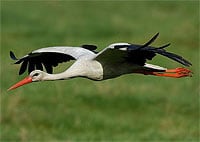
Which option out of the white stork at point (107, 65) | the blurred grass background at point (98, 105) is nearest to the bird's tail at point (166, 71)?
the white stork at point (107, 65)

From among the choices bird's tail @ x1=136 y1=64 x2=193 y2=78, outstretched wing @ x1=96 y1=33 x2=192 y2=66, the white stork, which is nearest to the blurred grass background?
bird's tail @ x1=136 y1=64 x2=193 y2=78

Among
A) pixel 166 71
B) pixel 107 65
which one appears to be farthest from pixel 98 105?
pixel 107 65

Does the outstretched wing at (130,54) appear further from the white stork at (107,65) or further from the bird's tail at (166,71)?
the bird's tail at (166,71)

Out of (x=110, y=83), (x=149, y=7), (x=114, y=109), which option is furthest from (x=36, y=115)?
(x=149, y=7)

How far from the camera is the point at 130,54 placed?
679 centimetres

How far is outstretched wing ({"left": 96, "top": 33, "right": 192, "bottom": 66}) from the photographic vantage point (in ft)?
20.4

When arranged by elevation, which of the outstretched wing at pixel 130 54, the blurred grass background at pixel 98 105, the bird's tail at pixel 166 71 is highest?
the outstretched wing at pixel 130 54

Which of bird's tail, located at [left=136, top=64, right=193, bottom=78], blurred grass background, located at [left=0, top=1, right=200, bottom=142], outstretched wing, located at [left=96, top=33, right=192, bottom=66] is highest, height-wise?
outstretched wing, located at [left=96, top=33, right=192, bottom=66]

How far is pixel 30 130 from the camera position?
39.7 ft

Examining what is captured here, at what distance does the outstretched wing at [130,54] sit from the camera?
6203 millimetres

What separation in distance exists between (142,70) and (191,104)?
6.77 m

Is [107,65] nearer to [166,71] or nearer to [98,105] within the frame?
[166,71]

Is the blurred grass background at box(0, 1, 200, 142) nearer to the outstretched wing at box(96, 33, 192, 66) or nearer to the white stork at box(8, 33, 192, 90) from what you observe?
the white stork at box(8, 33, 192, 90)

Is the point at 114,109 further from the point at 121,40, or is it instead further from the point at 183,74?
the point at 121,40
